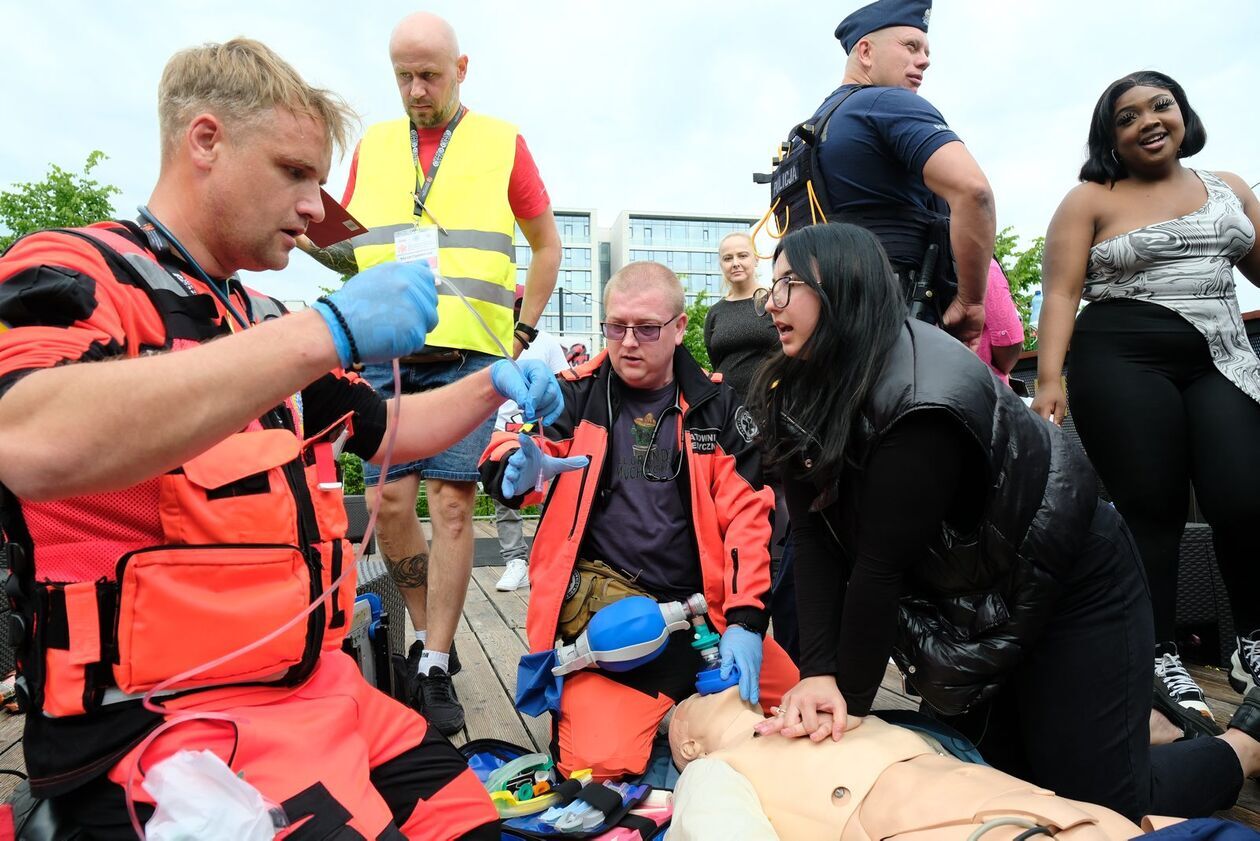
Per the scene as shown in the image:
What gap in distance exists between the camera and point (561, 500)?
2.43 metres

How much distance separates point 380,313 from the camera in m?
1.12

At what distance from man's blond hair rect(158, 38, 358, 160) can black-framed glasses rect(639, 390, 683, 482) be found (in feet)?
4.69

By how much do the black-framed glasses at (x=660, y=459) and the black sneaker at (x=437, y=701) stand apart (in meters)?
0.90

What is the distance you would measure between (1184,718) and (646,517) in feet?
4.98

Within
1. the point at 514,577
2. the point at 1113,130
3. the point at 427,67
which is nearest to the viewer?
the point at 1113,130

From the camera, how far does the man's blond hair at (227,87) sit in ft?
4.28

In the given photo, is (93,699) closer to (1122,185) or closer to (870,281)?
(870,281)

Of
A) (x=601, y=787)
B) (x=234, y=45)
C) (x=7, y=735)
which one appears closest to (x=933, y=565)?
(x=601, y=787)

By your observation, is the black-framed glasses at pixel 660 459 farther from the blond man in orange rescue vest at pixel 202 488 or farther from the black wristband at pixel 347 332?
the black wristband at pixel 347 332

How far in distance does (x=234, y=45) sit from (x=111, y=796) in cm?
121

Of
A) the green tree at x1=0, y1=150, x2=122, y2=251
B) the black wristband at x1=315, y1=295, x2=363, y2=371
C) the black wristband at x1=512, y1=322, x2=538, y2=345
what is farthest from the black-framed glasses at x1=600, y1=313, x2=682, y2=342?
the green tree at x1=0, y1=150, x2=122, y2=251

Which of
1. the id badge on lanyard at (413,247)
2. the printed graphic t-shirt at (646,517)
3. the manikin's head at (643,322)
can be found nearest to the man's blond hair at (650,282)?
the manikin's head at (643,322)

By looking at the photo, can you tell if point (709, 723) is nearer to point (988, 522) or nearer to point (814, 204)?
point (988, 522)

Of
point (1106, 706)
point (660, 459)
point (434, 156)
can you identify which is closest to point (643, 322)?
point (660, 459)
